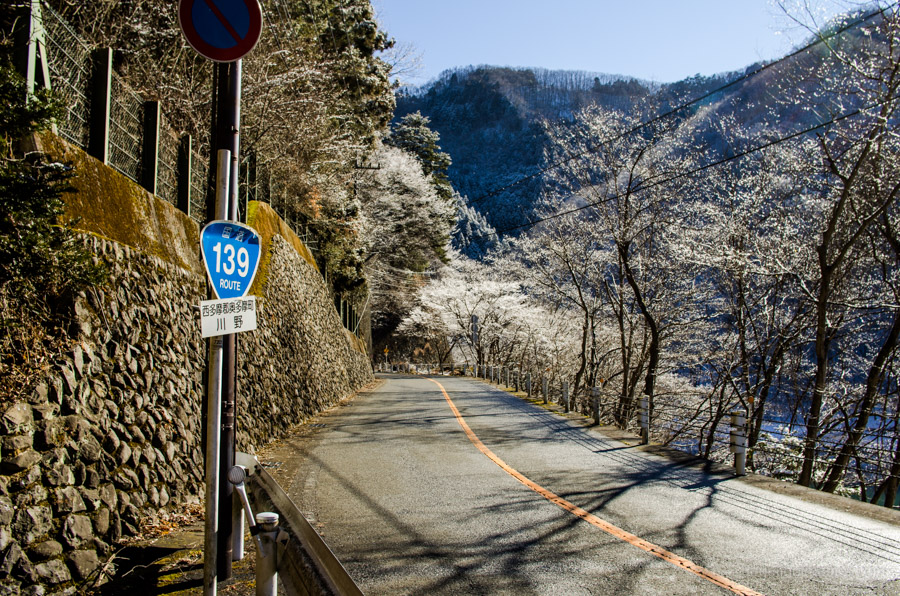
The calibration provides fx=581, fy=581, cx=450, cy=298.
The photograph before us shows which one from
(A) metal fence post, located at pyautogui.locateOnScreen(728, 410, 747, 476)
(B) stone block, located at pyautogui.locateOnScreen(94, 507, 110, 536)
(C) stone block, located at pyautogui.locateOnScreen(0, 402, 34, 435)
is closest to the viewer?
(C) stone block, located at pyautogui.locateOnScreen(0, 402, 34, 435)

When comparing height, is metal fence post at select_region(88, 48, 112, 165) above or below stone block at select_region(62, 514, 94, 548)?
above

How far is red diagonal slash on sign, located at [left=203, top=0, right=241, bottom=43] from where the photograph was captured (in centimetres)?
391

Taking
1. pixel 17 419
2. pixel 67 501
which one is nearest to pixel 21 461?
pixel 17 419

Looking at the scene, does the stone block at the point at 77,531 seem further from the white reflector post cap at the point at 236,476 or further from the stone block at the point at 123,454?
the white reflector post cap at the point at 236,476

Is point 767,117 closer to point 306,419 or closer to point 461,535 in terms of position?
point 306,419

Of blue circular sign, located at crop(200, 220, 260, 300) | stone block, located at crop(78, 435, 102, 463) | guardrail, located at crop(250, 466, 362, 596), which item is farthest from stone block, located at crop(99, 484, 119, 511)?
blue circular sign, located at crop(200, 220, 260, 300)

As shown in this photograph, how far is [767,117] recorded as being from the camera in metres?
18.9

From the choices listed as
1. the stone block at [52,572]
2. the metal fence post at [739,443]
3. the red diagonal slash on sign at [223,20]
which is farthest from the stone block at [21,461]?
the metal fence post at [739,443]

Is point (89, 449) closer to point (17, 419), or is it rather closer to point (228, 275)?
point (17, 419)

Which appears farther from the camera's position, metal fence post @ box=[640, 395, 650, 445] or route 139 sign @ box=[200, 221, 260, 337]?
metal fence post @ box=[640, 395, 650, 445]

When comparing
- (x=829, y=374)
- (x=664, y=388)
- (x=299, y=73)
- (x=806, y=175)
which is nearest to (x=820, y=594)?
(x=806, y=175)

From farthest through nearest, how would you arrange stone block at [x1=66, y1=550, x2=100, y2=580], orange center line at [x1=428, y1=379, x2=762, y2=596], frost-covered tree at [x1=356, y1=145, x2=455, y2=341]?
frost-covered tree at [x1=356, y1=145, x2=455, y2=341] → orange center line at [x1=428, y1=379, x2=762, y2=596] → stone block at [x1=66, y1=550, x2=100, y2=580]

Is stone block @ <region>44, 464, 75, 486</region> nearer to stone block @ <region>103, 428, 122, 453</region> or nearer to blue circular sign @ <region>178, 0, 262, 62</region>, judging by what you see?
stone block @ <region>103, 428, 122, 453</region>

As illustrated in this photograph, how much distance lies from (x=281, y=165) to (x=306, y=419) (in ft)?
28.0
